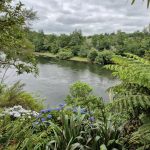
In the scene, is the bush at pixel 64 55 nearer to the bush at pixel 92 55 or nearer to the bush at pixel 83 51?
the bush at pixel 83 51

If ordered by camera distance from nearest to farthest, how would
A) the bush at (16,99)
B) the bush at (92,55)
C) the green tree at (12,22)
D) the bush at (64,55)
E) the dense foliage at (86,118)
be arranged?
the dense foliage at (86,118)
the green tree at (12,22)
the bush at (16,99)
the bush at (92,55)
the bush at (64,55)

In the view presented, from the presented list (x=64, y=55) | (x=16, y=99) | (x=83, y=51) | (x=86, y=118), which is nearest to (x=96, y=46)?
(x=83, y=51)

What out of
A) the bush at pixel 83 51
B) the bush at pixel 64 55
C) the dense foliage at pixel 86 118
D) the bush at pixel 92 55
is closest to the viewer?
the dense foliage at pixel 86 118

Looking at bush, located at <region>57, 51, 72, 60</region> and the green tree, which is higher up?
the green tree

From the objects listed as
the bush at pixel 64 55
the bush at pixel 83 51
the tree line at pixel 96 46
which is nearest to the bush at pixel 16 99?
the tree line at pixel 96 46

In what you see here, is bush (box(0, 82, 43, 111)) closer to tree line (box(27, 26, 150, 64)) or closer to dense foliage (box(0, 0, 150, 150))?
dense foliage (box(0, 0, 150, 150))

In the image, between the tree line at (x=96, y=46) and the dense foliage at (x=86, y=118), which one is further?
the tree line at (x=96, y=46)

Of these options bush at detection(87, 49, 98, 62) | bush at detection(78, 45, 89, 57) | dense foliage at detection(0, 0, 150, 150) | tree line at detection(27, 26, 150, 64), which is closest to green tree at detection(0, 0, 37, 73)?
dense foliage at detection(0, 0, 150, 150)

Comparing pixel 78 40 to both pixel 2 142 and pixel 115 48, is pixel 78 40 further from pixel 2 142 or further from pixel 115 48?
pixel 2 142

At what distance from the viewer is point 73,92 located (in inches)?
499

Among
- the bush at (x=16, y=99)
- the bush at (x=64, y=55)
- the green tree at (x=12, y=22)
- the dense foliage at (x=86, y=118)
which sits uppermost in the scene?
the green tree at (x=12, y=22)

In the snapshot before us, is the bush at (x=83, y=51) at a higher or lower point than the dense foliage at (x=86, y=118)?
lower

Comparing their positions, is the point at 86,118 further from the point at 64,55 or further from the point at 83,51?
the point at 83,51

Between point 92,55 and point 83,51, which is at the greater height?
point 83,51
